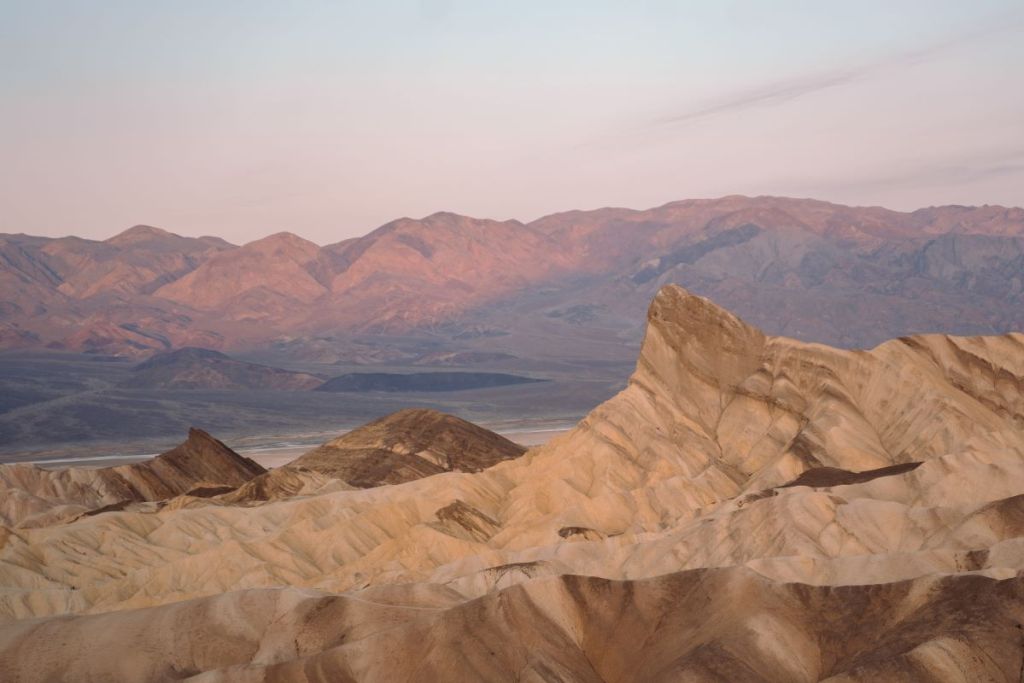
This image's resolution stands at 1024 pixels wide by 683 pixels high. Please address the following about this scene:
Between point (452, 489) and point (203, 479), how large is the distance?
2754 centimetres

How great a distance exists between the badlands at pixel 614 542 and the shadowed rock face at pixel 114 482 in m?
0.26

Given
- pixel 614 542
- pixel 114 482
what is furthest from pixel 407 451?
pixel 614 542

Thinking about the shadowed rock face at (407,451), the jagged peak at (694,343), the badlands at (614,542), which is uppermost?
the jagged peak at (694,343)

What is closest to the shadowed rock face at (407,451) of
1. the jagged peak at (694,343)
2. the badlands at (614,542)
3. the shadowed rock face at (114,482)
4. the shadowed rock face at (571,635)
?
the badlands at (614,542)

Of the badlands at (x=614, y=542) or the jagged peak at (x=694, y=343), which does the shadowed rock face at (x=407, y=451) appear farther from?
the jagged peak at (x=694, y=343)

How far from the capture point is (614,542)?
179 feet

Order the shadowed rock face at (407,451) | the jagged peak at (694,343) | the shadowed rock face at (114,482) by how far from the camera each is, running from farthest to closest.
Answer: the shadowed rock face at (407,451), the jagged peak at (694,343), the shadowed rock face at (114,482)

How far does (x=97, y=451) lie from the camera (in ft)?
506

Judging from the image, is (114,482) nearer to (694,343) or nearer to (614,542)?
(694,343)

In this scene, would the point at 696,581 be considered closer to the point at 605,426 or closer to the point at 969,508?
the point at 969,508

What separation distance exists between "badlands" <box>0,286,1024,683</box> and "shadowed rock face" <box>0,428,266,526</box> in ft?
0.86

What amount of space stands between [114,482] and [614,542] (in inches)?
1611

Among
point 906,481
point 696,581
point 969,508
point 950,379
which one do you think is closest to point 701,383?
point 950,379

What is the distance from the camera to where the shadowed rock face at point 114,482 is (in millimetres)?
73500
